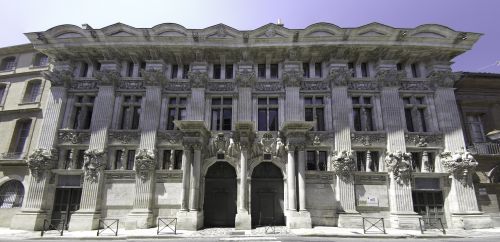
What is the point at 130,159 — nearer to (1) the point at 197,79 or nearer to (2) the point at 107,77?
(2) the point at 107,77

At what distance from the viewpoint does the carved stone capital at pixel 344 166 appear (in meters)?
16.5

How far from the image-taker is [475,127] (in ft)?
64.6

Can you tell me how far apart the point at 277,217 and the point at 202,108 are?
8.00m

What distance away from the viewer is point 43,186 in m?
17.0

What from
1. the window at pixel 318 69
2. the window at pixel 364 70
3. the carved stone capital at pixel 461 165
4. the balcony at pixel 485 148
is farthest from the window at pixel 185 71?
the balcony at pixel 485 148

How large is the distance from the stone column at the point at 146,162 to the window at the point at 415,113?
15934 millimetres

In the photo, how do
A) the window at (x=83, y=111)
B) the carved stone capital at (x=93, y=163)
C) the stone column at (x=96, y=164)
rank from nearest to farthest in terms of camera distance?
the stone column at (x=96, y=164) < the carved stone capital at (x=93, y=163) < the window at (x=83, y=111)

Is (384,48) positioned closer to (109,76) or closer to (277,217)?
(277,217)

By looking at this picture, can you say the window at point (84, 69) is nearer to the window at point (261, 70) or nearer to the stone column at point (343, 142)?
the window at point (261, 70)

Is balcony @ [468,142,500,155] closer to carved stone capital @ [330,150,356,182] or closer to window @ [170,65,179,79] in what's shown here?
carved stone capital @ [330,150,356,182]

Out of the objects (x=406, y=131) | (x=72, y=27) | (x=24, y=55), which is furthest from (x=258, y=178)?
(x=24, y=55)

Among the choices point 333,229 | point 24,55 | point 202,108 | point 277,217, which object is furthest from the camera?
point 24,55

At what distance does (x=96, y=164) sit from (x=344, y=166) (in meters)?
14.5

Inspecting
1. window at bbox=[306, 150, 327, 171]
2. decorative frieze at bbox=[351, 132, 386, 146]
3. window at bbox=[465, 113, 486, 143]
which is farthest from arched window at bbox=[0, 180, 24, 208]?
window at bbox=[465, 113, 486, 143]
